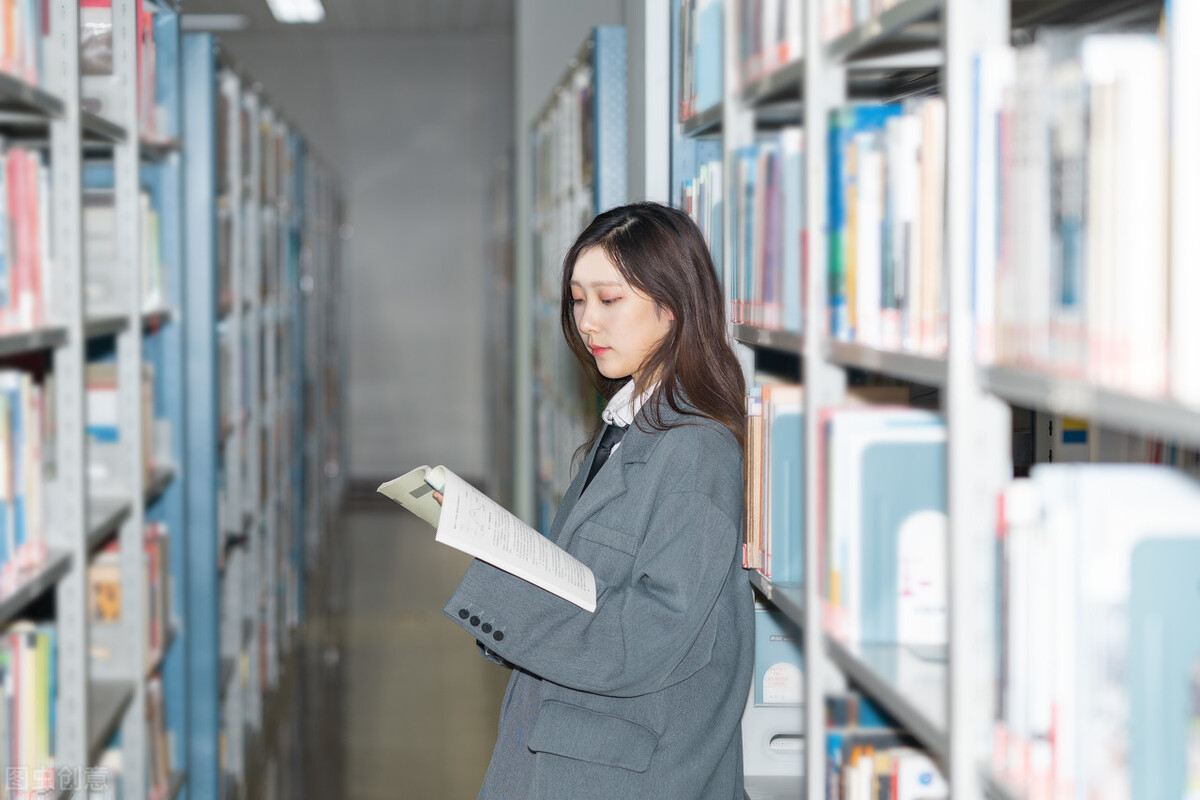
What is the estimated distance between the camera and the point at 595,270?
1798 mm

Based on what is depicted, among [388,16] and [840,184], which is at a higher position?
[388,16]

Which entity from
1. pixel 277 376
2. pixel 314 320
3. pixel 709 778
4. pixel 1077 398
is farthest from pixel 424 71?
pixel 1077 398

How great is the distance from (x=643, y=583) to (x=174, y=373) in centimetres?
191

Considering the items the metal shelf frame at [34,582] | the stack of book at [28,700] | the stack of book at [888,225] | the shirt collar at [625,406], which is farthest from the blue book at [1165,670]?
the stack of book at [28,700]

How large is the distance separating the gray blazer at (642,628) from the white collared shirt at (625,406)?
7cm

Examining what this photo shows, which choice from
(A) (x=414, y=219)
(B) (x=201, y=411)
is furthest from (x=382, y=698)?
(A) (x=414, y=219)

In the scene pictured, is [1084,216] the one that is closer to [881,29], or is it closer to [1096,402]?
[1096,402]

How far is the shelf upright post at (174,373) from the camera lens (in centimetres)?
305

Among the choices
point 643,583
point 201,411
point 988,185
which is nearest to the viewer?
point 988,185

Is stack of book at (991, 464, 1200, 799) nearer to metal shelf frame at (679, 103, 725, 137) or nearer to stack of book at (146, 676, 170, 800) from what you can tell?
metal shelf frame at (679, 103, 725, 137)

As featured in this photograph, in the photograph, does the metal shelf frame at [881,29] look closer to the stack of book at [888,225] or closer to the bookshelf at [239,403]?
the stack of book at [888,225]

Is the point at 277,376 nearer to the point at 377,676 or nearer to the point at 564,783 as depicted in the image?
the point at 377,676

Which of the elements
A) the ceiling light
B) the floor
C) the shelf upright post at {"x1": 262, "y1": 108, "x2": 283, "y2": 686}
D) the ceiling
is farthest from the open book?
the ceiling light

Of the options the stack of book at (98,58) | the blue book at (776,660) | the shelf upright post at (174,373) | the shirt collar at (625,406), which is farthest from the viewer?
the shelf upright post at (174,373)
